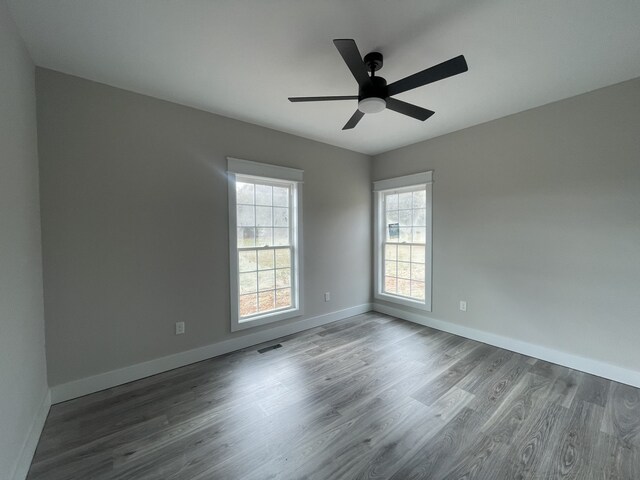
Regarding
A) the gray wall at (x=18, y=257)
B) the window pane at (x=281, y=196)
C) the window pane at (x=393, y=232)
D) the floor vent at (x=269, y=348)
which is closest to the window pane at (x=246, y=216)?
the window pane at (x=281, y=196)

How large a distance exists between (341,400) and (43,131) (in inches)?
123

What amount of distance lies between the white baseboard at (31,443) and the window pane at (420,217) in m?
4.14

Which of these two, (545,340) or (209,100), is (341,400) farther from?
(209,100)

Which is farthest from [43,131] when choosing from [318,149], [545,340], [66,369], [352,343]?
[545,340]

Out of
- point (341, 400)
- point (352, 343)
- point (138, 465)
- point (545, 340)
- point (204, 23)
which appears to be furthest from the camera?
point (352, 343)

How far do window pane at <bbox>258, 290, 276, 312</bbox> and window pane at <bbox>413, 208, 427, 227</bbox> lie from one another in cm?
230

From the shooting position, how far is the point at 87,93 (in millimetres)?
2162

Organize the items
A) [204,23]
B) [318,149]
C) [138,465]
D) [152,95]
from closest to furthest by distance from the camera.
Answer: [138,465]
[204,23]
[152,95]
[318,149]

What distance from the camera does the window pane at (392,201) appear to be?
13.7 feet

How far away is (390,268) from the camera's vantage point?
14.0 ft

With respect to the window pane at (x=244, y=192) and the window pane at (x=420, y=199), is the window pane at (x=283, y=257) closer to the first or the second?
the window pane at (x=244, y=192)

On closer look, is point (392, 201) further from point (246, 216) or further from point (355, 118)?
point (246, 216)

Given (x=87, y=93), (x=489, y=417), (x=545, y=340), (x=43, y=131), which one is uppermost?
(x=87, y=93)

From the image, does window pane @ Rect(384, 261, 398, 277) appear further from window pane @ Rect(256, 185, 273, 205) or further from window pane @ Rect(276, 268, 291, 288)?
window pane @ Rect(256, 185, 273, 205)
